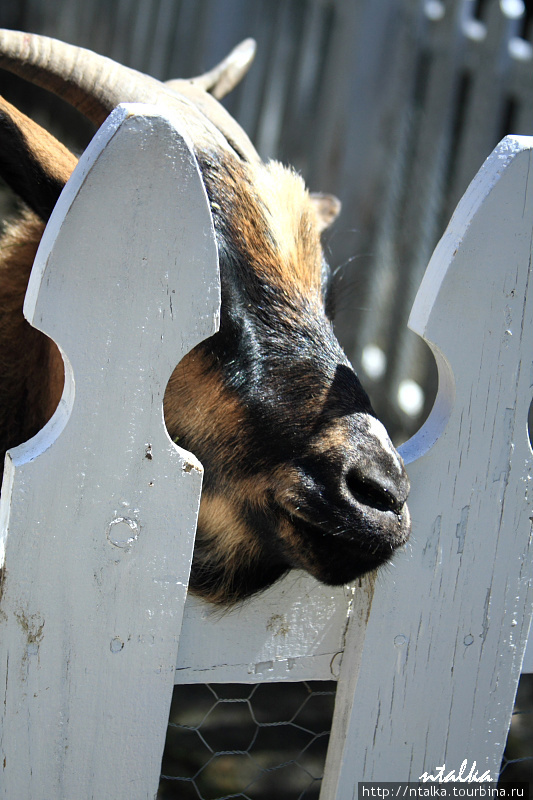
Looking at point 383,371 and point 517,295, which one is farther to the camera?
point 383,371

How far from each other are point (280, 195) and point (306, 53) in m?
3.62

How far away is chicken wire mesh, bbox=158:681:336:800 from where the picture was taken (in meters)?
3.90

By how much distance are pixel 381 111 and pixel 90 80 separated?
336cm

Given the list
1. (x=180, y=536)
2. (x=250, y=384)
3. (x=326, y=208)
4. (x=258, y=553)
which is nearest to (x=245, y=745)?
(x=258, y=553)

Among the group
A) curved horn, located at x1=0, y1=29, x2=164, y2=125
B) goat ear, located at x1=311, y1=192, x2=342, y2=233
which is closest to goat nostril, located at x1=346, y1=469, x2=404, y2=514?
curved horn, located at x1=0, y1=29, x2=164, y2=125

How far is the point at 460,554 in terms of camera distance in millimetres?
1776

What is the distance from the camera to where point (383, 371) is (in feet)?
18.9

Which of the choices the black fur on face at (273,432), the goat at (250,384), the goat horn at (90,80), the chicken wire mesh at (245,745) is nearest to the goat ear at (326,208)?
the goat at (250,384)

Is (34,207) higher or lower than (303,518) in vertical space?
higher

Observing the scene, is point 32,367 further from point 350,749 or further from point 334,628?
point 350,749

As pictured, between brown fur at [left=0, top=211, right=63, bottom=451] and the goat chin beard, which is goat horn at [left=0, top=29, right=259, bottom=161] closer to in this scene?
brown fur at [left=0, top=211, right=63, bottom=451]

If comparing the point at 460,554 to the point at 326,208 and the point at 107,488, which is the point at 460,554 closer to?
the point at 107,488

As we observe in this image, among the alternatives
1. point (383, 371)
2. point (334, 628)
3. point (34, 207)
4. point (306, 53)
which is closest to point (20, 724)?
point (334, 628)

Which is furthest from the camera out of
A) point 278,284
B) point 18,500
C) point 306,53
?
point 306,53
